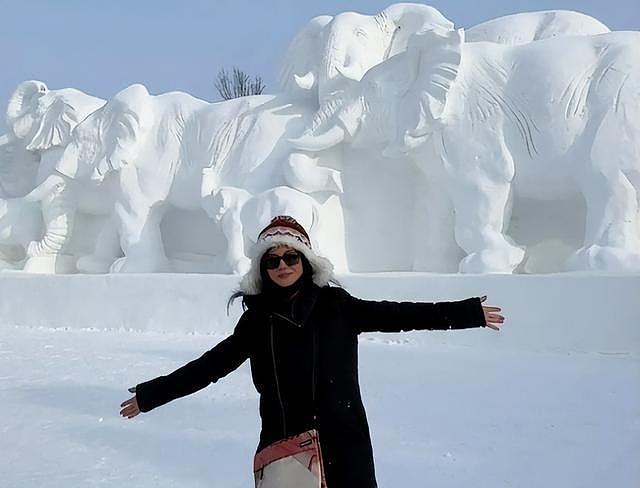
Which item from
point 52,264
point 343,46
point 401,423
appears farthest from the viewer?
point 52,264

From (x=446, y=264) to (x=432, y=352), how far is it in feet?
3.15

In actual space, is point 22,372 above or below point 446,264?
below

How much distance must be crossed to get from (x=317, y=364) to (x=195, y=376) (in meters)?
0.24

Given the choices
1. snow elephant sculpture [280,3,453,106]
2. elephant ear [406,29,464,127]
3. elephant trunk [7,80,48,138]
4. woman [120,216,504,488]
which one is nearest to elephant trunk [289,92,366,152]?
snow elephant sculpture [280,3,453,106]

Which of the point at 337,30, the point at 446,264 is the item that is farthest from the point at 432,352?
the point at 337,30

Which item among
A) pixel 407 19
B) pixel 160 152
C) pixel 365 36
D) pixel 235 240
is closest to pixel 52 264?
pixel 160 152

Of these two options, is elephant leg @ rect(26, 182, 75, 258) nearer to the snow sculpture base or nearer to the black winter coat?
the snow sculpture base

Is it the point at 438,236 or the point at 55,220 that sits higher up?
the point at 55,220

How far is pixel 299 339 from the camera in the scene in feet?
4.31

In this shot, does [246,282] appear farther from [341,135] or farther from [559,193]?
[341,135]

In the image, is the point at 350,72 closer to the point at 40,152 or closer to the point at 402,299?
the point at 402,299

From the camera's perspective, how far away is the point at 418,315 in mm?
1373

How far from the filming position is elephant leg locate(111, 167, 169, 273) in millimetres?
5340

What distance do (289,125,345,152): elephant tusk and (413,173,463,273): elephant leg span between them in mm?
605
